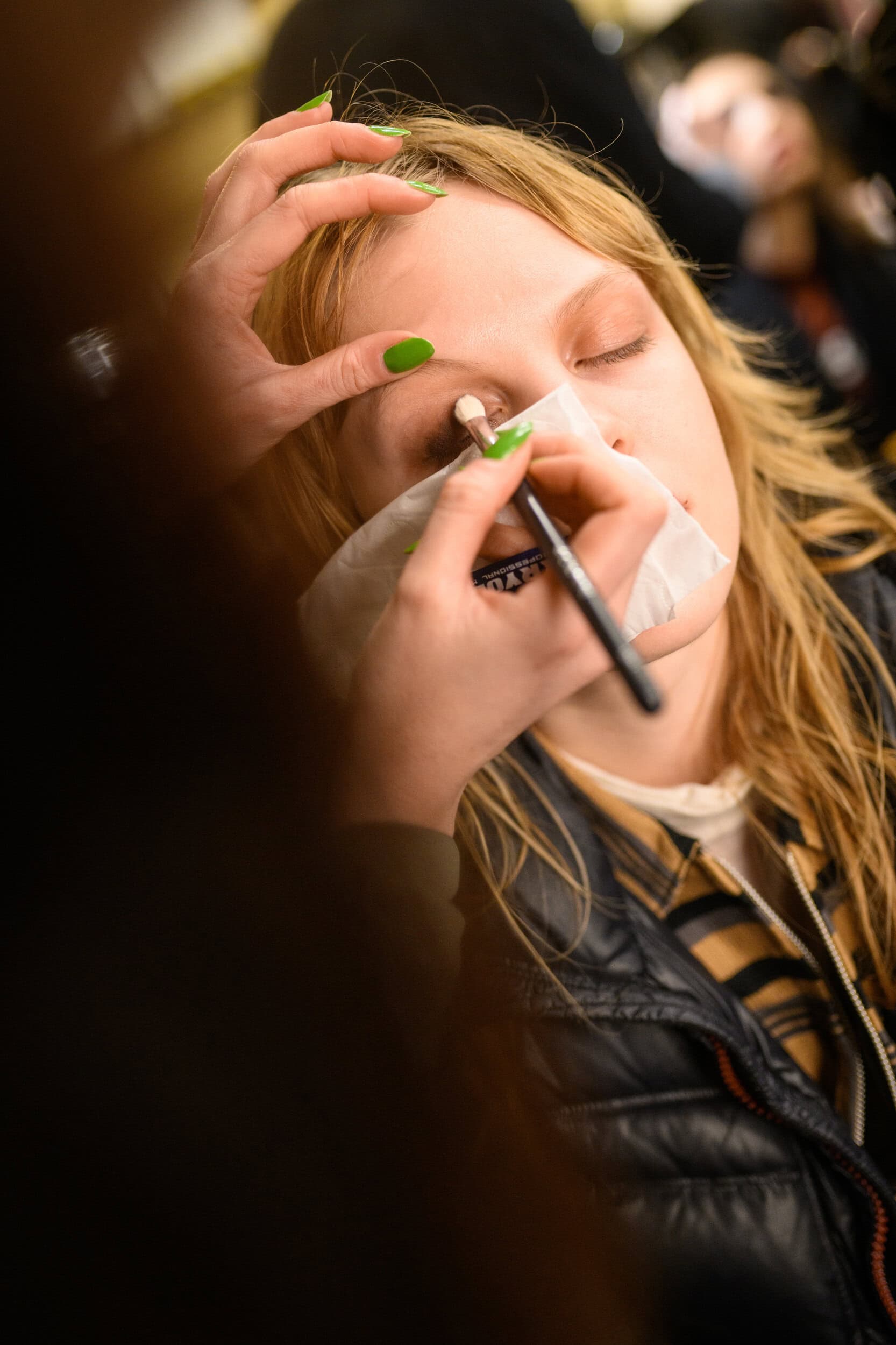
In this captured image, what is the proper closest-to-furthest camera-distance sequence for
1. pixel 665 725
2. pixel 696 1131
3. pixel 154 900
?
pixel 154 900 < pixel 696 1131 < pixel 665 725

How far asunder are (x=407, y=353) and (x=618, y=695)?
1.47ft

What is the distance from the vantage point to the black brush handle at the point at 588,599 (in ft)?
1.28

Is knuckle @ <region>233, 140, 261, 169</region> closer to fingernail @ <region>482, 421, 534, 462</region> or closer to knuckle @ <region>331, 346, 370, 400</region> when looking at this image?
knuckle @ <region>331, 346, 370, 400</region>

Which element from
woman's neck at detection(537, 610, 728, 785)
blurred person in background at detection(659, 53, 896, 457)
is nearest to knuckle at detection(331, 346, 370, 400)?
woman's neck at detection(537, 610, 728, 785)

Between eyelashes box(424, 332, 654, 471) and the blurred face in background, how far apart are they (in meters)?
1.49

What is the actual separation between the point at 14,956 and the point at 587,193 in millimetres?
742

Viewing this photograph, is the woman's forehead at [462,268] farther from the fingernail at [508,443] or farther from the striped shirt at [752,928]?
the striped shirt at [752,928]

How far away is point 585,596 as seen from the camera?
42cm

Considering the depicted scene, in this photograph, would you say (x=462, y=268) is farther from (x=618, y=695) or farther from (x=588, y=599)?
(x=618, y=695)

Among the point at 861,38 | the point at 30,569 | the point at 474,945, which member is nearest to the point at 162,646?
the point at 30,569

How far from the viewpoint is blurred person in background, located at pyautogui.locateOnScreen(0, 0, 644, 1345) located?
297mm

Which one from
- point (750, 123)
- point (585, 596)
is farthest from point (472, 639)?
point (750, 123)

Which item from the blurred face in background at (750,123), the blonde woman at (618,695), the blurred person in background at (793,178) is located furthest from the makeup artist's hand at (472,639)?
the blurred face in background at (750,123)

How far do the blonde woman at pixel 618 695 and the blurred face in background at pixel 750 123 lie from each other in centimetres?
98
